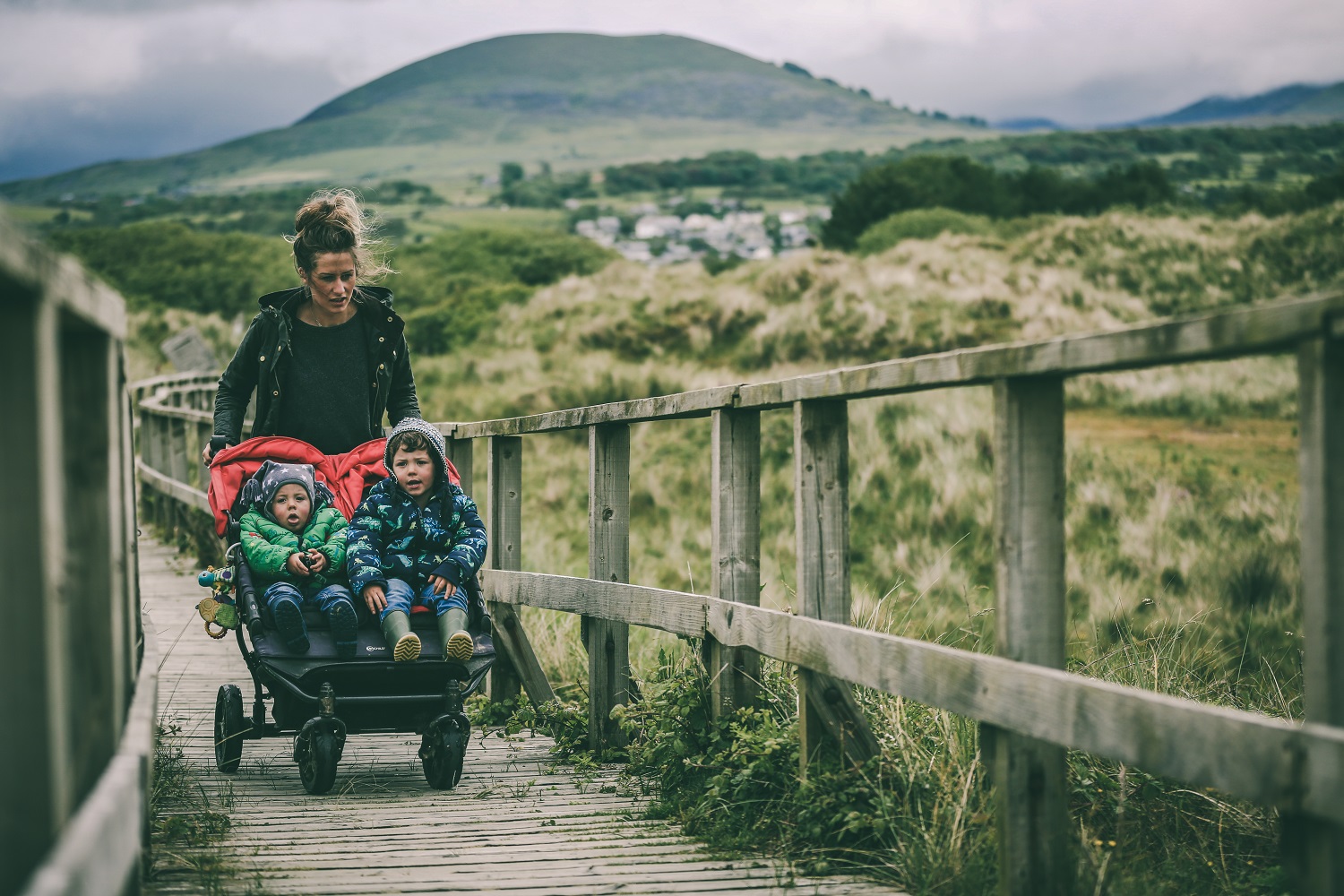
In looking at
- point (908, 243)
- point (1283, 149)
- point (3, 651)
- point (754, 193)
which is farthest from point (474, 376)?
point (754, 193)

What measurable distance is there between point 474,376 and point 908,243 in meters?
12.1

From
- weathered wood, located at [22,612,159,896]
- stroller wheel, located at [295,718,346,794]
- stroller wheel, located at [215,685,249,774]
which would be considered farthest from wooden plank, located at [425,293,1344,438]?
stroller wheel, located at [215,685,249,774]

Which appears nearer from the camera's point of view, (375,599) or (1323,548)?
(1323,548)

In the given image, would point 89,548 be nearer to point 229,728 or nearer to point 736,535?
point 736,535

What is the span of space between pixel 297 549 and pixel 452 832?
1378mm

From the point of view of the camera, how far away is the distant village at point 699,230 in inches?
4122

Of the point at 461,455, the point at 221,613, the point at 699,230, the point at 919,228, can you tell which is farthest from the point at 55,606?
the point at 699,230

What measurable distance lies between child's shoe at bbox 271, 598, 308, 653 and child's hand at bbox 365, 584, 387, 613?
24 cm

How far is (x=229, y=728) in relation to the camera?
5418mm

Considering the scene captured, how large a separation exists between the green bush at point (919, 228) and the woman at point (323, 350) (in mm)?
33866

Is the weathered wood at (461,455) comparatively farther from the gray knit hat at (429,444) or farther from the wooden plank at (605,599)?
the gray knit hat at (429,444)

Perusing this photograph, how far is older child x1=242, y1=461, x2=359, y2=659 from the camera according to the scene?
5117mm

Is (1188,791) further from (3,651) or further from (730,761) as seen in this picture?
(3,651)

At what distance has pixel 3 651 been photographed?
6.81ft
